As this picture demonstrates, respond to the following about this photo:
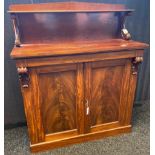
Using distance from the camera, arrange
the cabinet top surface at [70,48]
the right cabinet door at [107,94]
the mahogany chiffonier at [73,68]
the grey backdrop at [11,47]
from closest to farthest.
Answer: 1. the cabinet top surface at [70,48]
2. the mahogany chiffonier at [73,68]
3. the right cabinet door at [107,94]
4. the grey backdrop at [11,47]

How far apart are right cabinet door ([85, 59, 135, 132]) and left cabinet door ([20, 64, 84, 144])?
75 mm

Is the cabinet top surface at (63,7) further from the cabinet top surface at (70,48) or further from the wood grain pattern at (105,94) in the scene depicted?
the wood grain pattern at (105,94)

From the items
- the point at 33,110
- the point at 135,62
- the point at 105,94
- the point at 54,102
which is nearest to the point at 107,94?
the point at 105,94

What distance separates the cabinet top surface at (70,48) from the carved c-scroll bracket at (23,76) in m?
0.10

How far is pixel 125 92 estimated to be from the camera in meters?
1.66

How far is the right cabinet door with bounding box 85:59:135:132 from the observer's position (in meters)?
1.52

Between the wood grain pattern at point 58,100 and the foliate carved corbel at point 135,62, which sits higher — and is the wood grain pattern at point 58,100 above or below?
below

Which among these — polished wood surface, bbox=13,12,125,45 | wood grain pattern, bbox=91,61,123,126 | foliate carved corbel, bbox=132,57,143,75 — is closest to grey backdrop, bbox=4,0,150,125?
polished wood surface, bbox=13,12,125,45

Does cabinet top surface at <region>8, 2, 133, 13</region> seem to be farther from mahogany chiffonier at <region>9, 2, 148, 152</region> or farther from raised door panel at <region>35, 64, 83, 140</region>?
raised door panel at <region>35, 64, 83, 140</region>

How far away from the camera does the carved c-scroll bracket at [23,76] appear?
1287mm

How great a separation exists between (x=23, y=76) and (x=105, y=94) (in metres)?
0.71

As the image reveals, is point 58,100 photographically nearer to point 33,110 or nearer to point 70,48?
point 33,110

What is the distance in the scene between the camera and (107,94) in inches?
63.9

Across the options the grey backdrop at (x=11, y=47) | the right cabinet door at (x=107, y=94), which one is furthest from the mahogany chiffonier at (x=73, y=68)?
the grey backdrop at (x=11, y=47)
